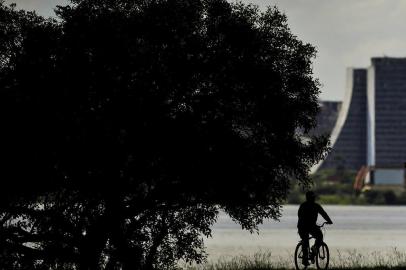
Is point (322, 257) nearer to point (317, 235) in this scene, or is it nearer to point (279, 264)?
point (317, 235)

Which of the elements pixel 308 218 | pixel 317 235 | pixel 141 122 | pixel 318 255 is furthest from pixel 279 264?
pixel 141 122

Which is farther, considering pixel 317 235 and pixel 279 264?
pixel 279 264

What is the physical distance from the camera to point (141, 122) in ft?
83.7

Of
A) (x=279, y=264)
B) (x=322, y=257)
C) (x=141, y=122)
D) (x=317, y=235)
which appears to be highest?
(x=141, y=122)

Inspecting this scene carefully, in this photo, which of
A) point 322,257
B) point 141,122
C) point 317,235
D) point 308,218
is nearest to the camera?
point 141,122

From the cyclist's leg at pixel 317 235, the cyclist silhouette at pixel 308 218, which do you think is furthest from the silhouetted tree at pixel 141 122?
the cyclist's leg at pixel 317 235

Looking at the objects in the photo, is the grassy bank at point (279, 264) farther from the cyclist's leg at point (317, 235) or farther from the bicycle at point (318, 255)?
the cyclist's leg at point (317, 235)

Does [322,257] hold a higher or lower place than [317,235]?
lower

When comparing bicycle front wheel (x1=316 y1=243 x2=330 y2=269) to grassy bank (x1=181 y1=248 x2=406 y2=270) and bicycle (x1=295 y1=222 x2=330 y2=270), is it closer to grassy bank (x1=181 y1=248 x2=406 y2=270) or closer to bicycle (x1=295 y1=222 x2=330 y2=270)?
bicycle (x1=295 y1=222 x2=330 y2=270)

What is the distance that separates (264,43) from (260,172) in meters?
4.08

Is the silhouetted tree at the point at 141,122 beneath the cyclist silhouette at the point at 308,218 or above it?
above

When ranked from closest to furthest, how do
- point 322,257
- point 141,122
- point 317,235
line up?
1. point 141,122
2. point 317,235
3. point 322,257

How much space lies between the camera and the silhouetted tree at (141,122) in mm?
25406

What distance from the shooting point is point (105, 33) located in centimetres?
2592
